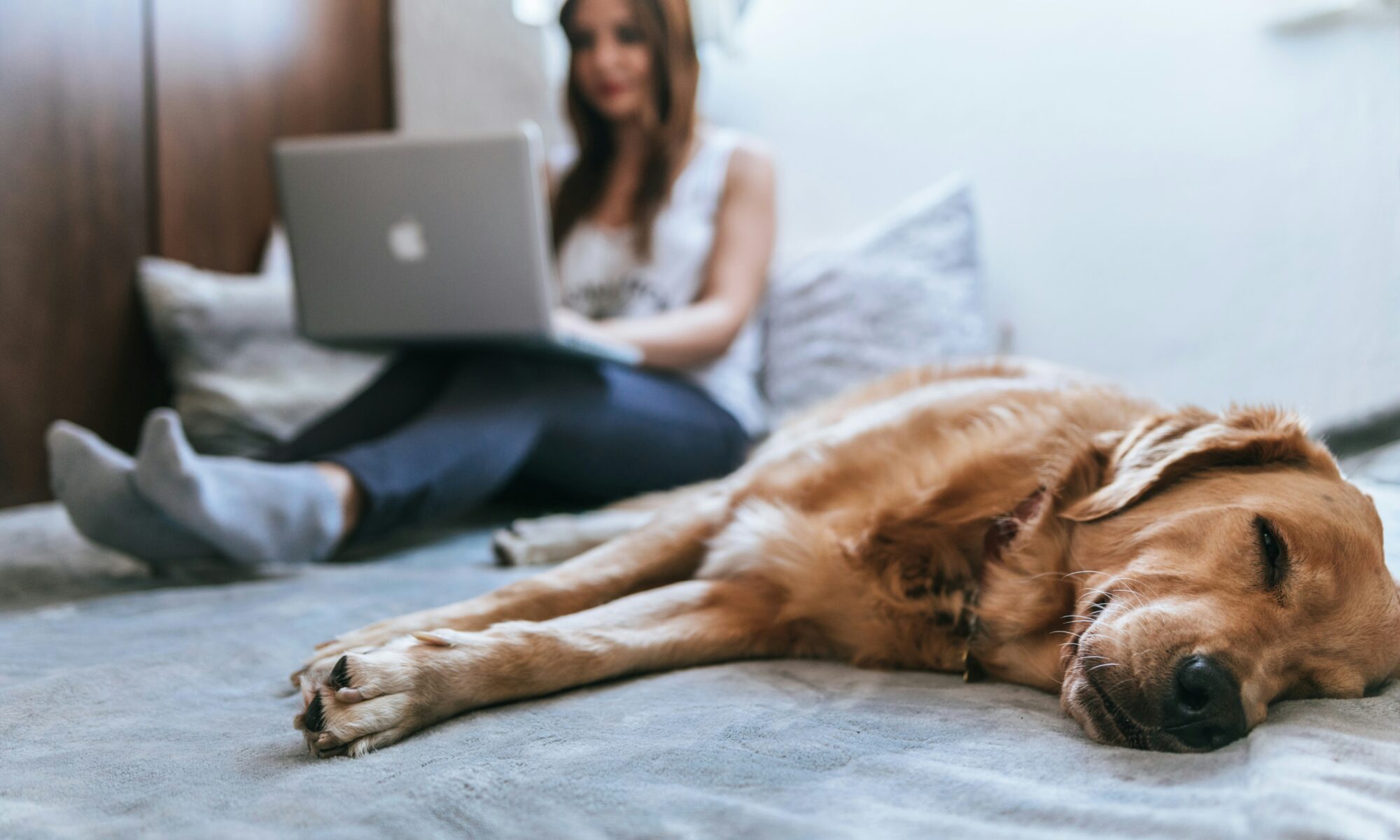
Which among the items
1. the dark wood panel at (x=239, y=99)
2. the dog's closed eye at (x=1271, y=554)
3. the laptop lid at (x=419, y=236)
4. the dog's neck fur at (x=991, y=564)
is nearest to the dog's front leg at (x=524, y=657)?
the dog's neck fur at (x=991, y=564)

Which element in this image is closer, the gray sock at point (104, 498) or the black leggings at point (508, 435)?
the gray sock at point (104, 498)

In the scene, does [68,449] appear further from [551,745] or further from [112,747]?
[551,745]

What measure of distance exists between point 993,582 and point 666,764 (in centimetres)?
60

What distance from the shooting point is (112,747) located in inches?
36.6

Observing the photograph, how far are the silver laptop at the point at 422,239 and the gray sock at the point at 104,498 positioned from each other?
598 millimetres

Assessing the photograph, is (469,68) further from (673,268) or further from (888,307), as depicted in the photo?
(888,307)

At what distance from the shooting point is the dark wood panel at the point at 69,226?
2.52 m

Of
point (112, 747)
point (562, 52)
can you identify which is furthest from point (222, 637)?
point (562, 52)

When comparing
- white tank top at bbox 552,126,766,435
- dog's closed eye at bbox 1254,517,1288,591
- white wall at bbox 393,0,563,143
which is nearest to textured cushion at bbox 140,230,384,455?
white tank top at bbox 552,126,766,435

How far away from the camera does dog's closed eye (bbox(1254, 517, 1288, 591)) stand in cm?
104

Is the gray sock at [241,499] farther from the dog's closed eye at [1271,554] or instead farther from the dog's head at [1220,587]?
the dog's closed eye at [1271,554]

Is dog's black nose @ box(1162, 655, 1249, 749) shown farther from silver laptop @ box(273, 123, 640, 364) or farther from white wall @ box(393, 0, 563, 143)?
white wall @ box(393, 0, 563, 143)

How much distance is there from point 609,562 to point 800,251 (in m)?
1.86

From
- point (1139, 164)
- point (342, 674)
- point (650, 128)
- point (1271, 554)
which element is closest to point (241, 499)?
point (342, 674)
